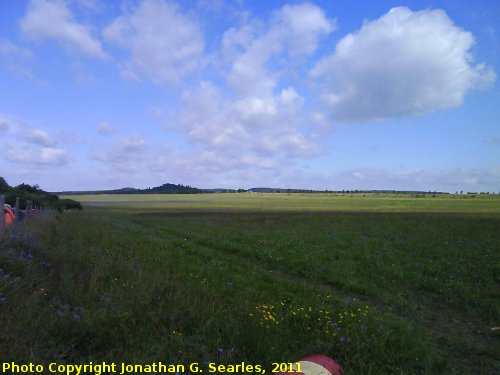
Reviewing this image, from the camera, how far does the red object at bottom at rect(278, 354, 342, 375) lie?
4387 mm

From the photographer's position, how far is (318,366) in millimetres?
4594

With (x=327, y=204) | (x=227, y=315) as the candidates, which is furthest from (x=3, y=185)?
(x=327, y=204)

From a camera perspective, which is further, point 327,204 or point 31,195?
point 327,204

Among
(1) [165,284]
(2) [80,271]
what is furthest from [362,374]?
(2) [80,271]

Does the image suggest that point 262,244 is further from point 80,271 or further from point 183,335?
point 183,335

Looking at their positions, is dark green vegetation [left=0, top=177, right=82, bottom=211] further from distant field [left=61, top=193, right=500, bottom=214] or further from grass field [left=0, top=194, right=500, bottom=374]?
grass field [left=0, top=194, right=500, bottom=374]

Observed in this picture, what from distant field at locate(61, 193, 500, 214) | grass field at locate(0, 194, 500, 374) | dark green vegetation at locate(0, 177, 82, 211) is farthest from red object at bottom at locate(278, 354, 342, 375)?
distant field at locate(61, 193, 500, 214)

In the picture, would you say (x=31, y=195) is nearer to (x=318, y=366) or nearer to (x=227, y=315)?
(x=227, y=315)

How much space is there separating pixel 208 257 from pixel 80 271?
6399 millimetres

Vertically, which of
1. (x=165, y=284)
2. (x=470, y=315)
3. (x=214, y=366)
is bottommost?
(x=470, y=315)

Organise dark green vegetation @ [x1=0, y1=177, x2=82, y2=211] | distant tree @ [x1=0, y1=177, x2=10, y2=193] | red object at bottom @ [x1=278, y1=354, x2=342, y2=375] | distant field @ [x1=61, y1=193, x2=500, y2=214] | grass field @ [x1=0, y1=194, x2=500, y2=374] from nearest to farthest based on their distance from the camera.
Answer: red object at bottom @ [x1=278, y1=354, x2=342, y2=375] < grass field @ [x1=0, y1=194, x2=500, y2=374] < dark green vegetation @ [x1=0, y1=177, x2=82, y2=211] < distant tree @ [x1=0, y1=177, x2=10, y2=193] < distant field @ [x1=61, y1=193, x2=500, y2=214]

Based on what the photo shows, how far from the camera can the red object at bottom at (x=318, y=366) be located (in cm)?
439

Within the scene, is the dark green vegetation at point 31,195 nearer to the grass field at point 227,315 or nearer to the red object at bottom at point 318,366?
the grass field at point 227,315

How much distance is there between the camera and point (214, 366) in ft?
14.8
